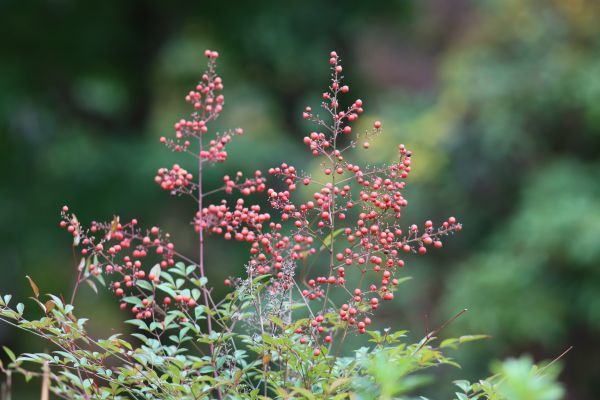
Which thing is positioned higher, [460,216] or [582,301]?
[460,216]

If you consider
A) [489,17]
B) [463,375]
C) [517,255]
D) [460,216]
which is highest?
[489,17]

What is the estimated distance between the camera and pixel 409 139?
17.9 ft

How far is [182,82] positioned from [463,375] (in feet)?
11.4

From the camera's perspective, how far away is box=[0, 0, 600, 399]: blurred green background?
4.81 meters

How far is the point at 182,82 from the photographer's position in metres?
6.75

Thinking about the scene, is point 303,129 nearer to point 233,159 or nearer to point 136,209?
point 233,159

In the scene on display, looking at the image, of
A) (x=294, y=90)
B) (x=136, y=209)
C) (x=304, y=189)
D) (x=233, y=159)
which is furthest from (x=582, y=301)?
(x=294, y=90)

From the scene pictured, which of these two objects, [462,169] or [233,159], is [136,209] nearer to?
[233,159]

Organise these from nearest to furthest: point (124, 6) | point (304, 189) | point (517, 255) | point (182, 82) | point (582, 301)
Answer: point (582, 301), point (517, 255), point (304, 189), point (124, 6), point (182, 82)

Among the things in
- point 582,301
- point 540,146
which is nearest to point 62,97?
point 540,146

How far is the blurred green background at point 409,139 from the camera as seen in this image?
15.8 ft

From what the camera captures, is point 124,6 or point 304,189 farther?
point 124,6

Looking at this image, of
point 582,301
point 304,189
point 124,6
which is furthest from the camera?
point 124,6

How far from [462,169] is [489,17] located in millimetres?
1161
